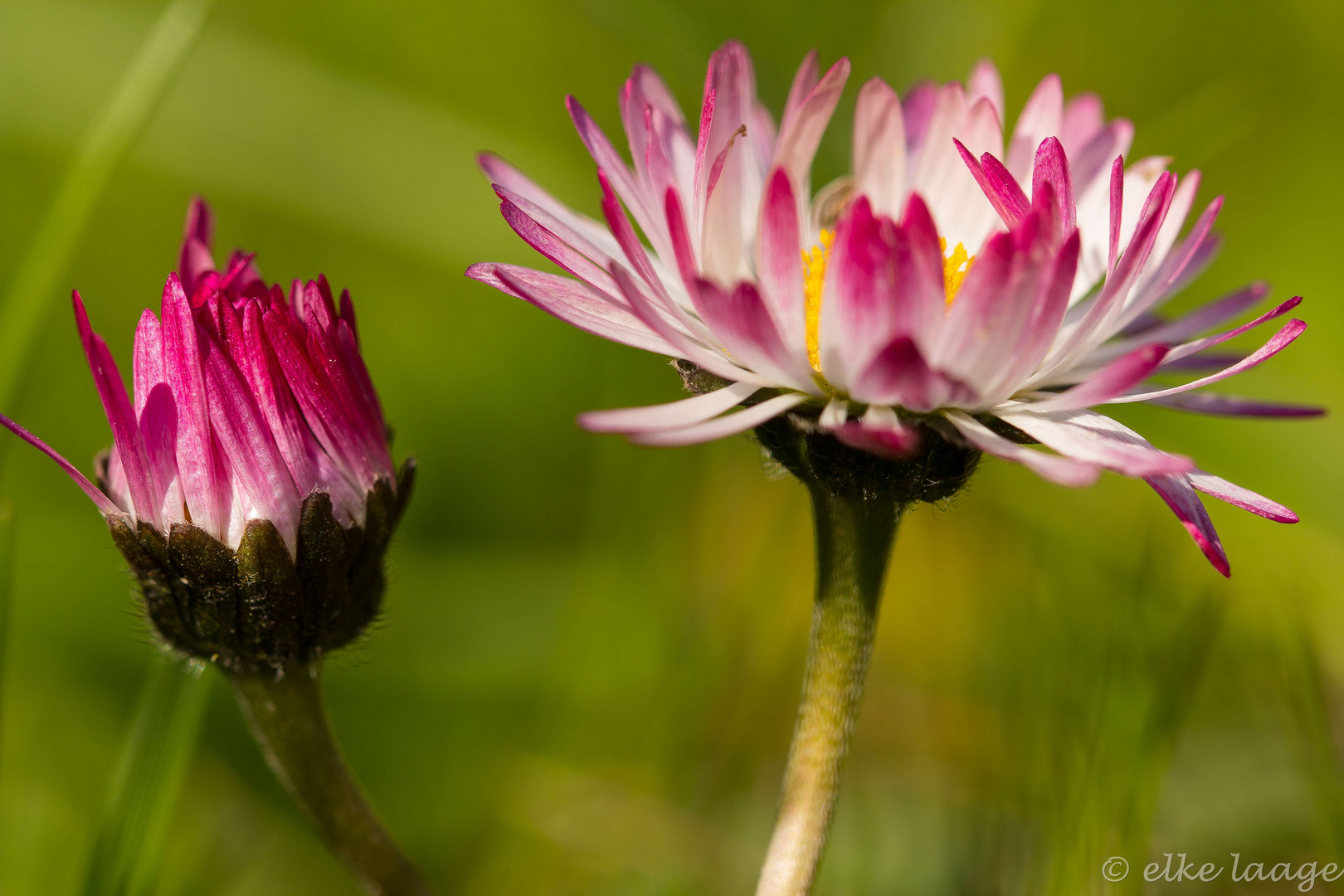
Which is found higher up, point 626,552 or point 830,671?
point 626,552

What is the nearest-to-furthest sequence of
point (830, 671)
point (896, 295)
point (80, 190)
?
1. point (896, 295)
2. point (830, 671)
3. point (80, 190)

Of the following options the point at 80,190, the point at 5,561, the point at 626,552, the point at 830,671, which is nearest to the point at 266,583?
the point at 5,561

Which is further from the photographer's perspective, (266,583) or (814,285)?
(814,285)

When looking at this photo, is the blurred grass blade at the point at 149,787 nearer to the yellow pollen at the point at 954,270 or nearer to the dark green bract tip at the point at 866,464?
the dark green bract tip at the point at 866,464

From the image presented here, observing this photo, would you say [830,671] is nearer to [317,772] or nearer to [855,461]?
[855,461]

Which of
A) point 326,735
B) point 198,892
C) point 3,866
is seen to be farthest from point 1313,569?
point 3,866

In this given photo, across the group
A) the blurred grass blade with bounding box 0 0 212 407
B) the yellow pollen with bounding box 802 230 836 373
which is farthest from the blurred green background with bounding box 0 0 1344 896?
the yellow pollen with bounding box 802 230 836 373

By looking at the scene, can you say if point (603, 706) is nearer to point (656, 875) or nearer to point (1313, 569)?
point (656, 875)
